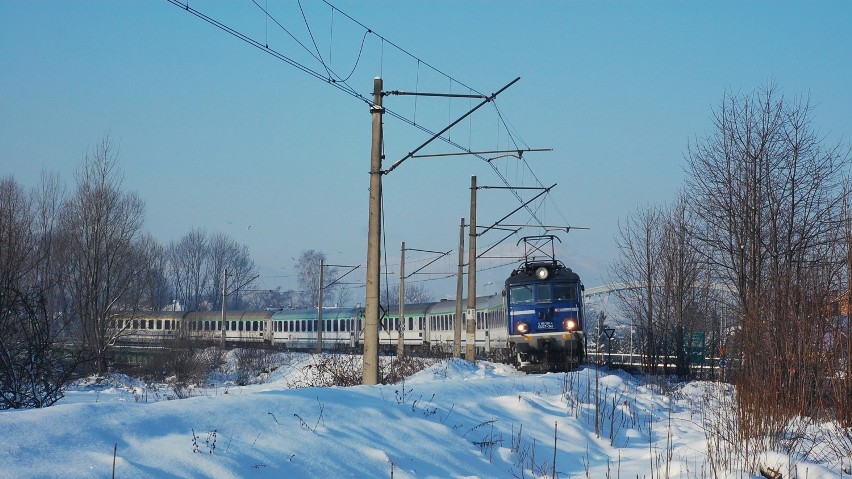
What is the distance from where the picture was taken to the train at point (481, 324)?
1147 inches

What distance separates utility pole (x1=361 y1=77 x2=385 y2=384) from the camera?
1612cm

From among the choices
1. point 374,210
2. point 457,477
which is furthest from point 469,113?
point 457,477

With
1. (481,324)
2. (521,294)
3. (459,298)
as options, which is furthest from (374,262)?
(481,324)

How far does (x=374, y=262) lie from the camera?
53.7ft

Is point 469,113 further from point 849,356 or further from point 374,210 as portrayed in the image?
point 849,356

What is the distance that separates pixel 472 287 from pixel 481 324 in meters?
13.2

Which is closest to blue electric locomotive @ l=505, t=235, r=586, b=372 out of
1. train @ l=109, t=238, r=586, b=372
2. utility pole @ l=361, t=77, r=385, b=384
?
train @ l=109, t=238, r=586, b=372

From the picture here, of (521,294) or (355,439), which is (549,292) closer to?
(521,294)

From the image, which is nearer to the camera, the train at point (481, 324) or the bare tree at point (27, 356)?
the bare tree at point (27, 356)

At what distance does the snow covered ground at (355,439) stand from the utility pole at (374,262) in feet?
6.29

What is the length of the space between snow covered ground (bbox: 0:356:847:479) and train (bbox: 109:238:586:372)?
4.47m

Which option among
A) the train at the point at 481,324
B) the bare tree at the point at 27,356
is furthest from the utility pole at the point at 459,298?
the bare tree at the point at 27,356

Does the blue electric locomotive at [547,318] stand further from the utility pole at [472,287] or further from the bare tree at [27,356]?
the bare tree at [27,356]

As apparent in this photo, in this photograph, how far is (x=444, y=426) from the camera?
11.0 m
